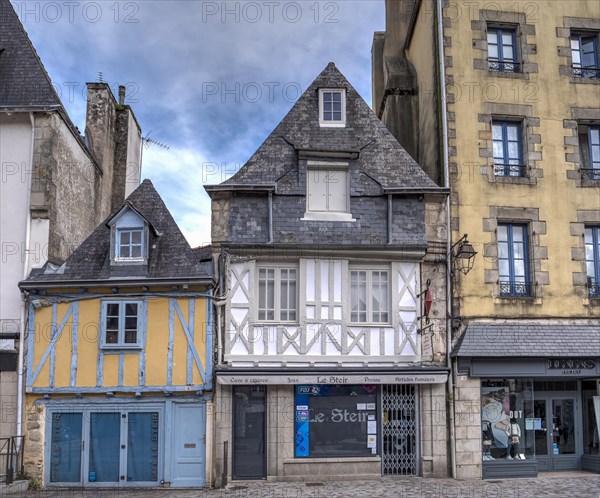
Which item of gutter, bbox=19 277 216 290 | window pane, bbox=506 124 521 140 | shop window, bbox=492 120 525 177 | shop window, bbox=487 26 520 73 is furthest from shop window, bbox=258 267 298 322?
shop window, bbox=487 26 520 73

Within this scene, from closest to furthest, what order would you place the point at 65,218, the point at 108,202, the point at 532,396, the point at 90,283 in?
the point at 90,283 < the point at 532,396 < the point at 65,218 < the point at 108,202

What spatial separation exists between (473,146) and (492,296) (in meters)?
2.93

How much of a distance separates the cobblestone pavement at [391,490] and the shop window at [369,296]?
2888 mm

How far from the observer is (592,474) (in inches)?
472

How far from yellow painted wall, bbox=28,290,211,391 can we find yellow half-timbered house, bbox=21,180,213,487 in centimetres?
2

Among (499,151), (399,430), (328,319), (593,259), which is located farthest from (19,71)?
(593,259)

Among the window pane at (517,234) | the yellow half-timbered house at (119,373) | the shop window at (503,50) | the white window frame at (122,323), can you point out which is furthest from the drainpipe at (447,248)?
the white window frame at (122,323)

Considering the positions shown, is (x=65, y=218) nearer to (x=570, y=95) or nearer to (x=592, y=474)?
(x=570, y=95)

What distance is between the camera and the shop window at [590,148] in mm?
12914

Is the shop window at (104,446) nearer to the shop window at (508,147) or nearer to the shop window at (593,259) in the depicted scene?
the shop window at (508,147)

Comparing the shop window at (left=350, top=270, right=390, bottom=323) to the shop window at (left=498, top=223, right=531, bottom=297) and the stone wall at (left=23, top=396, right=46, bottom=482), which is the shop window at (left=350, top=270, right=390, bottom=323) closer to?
the shop window at (left=498, top=223, right=531, bottom=297)

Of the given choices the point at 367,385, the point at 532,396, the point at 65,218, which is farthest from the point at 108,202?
the point at 532,396

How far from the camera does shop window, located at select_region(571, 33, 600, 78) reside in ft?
43.6

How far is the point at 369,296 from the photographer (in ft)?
39.6
